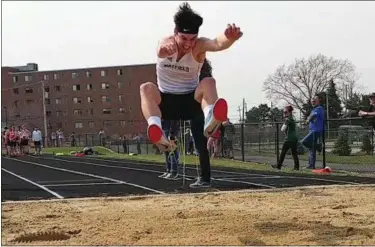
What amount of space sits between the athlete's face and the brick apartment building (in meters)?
58.7

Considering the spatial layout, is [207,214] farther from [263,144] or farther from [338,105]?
[338,105]

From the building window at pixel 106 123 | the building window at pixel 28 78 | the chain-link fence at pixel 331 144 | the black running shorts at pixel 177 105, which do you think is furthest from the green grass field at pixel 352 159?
the building window at pixel 28 78

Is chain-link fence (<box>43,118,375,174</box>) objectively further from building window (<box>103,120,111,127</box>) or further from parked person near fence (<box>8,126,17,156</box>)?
building window (<box>103,120,111,127</box>)

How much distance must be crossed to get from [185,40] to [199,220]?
2.05m

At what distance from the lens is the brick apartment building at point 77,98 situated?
2640 inches

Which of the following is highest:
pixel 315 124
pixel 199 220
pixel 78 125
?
pixel 78 125

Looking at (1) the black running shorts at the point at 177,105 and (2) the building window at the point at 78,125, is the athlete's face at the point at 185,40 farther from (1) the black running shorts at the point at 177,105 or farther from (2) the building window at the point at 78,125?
(2) the building window at the point at 78,125

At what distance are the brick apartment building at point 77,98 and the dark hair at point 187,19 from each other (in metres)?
58.8

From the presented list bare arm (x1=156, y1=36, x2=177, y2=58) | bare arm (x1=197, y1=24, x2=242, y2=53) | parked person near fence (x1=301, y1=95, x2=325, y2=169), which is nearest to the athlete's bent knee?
bare arm (x1=156, y1=36, x2=177, y2=58)

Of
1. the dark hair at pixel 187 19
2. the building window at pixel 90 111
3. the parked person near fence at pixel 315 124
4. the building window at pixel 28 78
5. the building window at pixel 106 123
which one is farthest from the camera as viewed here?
the building window at pixel 28 78

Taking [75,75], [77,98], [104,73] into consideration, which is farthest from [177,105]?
[75,75]

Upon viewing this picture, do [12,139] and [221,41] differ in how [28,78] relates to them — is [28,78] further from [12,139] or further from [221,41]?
[221,41]

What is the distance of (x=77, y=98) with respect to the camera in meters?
69.7

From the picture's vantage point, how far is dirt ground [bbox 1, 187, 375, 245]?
4.56m
